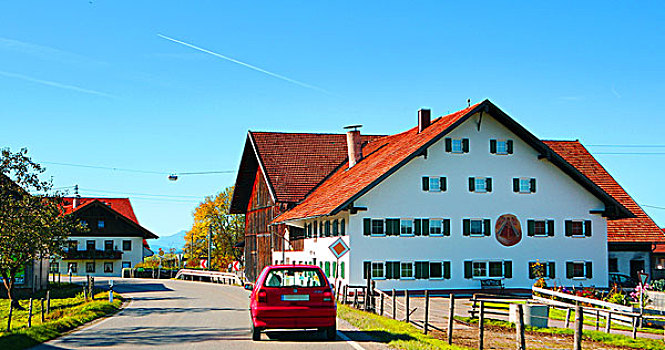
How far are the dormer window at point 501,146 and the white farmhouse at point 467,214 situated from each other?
52mm

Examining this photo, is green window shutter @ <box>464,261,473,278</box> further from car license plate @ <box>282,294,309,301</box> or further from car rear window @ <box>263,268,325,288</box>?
car license plate @ <box>282,294,309,301</box>

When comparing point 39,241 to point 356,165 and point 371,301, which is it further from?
point 356,165

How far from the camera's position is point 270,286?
15.9 metres

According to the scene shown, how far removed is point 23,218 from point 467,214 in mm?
21201

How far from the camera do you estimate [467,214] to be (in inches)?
1545

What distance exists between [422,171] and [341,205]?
5791 millimetres

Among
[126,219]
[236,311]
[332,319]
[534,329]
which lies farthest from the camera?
[126,219]

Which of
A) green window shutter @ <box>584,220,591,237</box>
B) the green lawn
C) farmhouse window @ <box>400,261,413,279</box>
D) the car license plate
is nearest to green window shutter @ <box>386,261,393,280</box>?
farmhouse window @ <box>400,261,413,279</box>

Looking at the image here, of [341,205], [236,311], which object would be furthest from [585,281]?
[236,311]

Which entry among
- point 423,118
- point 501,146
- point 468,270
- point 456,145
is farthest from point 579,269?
point 423,118

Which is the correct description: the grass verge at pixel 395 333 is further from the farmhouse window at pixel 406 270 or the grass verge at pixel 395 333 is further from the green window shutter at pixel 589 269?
the green window shutter at pixel 589 269

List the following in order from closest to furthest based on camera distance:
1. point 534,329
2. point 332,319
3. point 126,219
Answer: point 332,319
point 534,329
point 126,219

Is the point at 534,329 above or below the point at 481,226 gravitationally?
below

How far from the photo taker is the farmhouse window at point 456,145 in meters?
39.5
